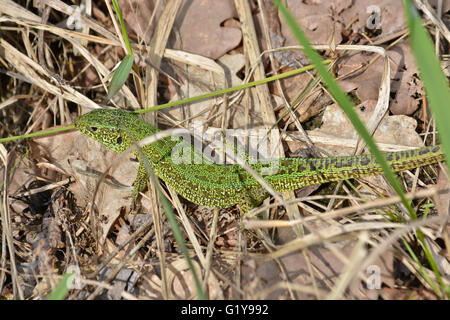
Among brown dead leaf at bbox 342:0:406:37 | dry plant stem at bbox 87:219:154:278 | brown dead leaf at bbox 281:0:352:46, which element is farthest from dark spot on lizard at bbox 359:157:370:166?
dry plant stem at bbox 87:219:154:278

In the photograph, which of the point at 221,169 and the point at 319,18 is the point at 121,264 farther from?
the point at 319,18

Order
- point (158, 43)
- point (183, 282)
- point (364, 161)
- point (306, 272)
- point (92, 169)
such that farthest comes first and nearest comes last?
1. point (158, 43)
2. point (92, 169)
3. point (364, 161)
4. point (183, 282)
5. point (306, 272)

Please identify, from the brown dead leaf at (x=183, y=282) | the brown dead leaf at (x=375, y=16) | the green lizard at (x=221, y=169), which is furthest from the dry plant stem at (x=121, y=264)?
the brown dead leaf at (x=375, y=16)

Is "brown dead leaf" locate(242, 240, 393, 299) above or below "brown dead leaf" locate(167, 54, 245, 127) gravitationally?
below

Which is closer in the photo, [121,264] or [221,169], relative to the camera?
[121,264]

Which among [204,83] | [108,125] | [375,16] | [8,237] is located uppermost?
[375,16]

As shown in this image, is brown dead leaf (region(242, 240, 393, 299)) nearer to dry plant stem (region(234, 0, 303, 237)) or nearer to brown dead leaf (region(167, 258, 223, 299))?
brown dead leaf (region(167, 258, 223, 299))

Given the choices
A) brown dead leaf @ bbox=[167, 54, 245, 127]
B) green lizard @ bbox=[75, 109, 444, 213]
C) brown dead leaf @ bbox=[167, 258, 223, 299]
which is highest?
brown dead leaf @ bbox=[167, 54, 245, 127]

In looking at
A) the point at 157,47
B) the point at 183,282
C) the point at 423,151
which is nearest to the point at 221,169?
the point at 183,282

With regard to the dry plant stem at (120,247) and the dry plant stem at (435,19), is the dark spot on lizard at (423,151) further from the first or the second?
the dry plant stem at (120,247)
